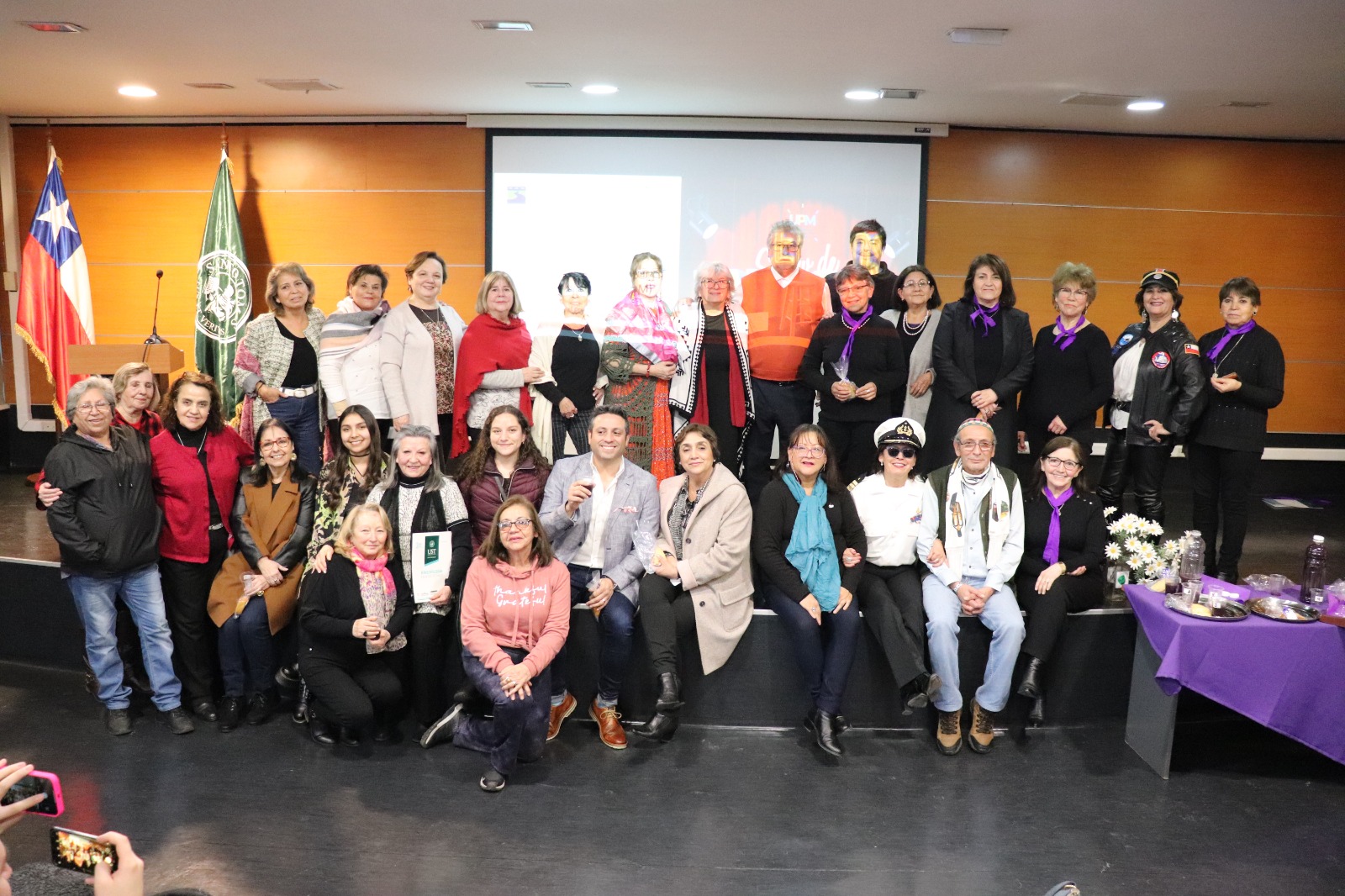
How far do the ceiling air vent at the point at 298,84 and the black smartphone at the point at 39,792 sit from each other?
5217 millimetres

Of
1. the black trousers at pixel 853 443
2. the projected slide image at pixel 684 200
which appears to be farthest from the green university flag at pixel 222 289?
the black trousers at pixel 853 443

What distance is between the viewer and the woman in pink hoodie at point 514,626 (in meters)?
3.53

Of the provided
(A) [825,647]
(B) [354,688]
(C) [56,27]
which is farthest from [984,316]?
(C) [56,27]

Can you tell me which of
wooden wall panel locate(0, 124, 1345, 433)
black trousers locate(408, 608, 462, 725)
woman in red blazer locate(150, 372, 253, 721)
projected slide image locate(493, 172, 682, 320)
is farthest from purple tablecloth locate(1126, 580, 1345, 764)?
projected slide image locate(493, 172, 682, 320)

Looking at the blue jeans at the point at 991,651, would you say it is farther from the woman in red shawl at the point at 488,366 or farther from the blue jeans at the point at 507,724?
the woman in red shawl at the point at 488,366

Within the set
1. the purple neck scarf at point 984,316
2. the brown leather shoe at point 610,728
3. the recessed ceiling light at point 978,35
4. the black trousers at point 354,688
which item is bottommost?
the brown leather shoe at point 610,728

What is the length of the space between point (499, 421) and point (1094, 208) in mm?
5301

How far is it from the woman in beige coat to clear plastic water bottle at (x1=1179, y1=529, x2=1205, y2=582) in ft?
5.55

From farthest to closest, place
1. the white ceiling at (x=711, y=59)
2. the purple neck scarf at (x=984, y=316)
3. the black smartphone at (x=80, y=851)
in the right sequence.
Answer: the purple neck scarf at (x=984, y=316)
the white ceiling at (x=711, y=59)
the black smartphone at (x=80, y=851)

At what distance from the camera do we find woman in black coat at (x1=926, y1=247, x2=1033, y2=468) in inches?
184

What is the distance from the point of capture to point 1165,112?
6449 mm

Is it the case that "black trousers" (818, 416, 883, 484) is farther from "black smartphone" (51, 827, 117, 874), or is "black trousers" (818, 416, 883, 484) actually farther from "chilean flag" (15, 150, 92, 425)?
"chilean flag" (15, 150, 92, 425)

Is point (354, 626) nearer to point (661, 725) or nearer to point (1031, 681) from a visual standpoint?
point (661, 725)

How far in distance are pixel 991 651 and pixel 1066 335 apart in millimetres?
1755
